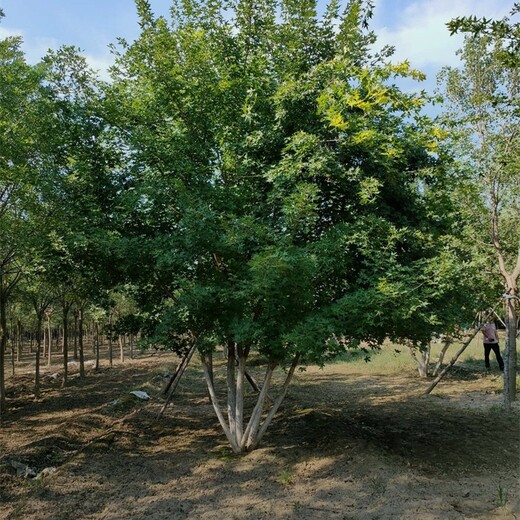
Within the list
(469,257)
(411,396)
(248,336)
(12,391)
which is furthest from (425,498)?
(12,391)

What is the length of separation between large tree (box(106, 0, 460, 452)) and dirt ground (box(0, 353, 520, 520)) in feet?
4.18

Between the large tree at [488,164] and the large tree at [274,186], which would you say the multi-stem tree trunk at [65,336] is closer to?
the large tree at [274,186]

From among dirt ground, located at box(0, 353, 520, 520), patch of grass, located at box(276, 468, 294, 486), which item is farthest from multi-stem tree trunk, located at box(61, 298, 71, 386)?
patch of grass, located at box(276, 468, 294, 486)

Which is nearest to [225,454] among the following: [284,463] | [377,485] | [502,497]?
[284,463]

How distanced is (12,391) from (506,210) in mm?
19149

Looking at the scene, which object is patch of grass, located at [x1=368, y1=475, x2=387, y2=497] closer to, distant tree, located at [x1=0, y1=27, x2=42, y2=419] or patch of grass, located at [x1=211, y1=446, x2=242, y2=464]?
patch of grass, located at [x1=211, y1=446, x2=242, y2=464]

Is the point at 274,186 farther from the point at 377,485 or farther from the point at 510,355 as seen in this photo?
the point at 510,355

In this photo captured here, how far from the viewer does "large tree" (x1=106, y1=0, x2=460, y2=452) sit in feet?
21.5

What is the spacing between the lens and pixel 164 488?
22.7ft

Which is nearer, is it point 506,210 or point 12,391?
point 506,210

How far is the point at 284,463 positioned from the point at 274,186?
4466 millimetres

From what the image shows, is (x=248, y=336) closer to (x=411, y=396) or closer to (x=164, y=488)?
(x=164, y=488)

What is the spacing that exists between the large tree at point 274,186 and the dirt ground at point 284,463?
4.18 ft

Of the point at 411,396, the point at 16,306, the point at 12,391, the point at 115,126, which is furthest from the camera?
the point at 16,306
